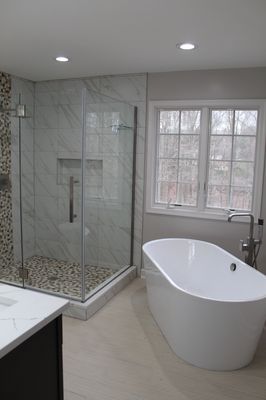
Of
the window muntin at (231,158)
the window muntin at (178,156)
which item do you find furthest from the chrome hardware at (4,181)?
the window muntin at (231,158)

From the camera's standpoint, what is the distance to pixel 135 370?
8.27 ft

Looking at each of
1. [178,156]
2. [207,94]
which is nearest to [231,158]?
[178,156]

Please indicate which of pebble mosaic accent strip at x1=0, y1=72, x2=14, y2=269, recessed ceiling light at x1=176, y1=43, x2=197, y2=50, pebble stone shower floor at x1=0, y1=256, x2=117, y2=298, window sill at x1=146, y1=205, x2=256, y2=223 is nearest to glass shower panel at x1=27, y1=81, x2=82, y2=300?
pebble stone shower floor at x1=0, y1=256, x2=117, y2=298

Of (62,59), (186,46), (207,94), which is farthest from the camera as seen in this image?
(207,94)

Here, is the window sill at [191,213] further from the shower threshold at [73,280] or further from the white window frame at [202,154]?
the shower threshold at [73,280]

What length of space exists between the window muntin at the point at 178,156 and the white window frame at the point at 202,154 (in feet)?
0.26

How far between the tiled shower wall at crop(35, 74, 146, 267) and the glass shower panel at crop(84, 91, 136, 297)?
0.01 m

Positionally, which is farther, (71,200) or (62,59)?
(71,200)

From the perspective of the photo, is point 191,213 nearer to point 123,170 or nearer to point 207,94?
point 123,170

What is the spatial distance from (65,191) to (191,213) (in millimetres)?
1582

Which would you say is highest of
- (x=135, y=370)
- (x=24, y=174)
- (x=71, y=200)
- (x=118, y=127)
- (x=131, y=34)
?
(x=131, y=34)

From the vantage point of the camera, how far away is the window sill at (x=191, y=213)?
3.89 meters

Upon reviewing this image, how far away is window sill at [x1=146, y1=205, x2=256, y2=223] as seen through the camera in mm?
3892

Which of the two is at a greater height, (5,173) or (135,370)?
(5,173)
